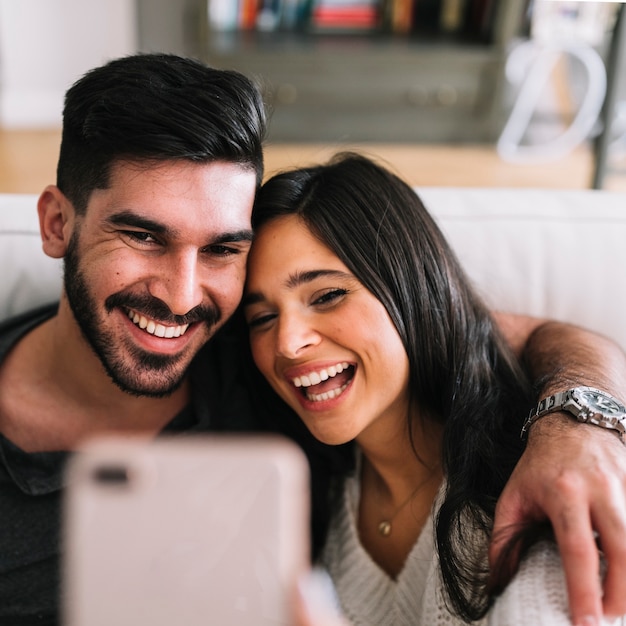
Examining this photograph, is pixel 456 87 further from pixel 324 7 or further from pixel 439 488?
pixel 439 488

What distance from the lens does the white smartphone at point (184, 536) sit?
2.45ft

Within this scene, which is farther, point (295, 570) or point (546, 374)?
point (546, 374)

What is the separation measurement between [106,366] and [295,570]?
0.47 meters

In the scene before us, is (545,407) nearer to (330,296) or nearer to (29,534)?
(330,296)

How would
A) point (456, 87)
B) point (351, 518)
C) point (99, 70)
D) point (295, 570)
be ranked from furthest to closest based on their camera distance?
1. point (456, 87)
2. point (351, 518)
3. point (99, 70)
4. point (295, 570)

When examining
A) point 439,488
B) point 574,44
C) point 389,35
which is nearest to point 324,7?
point 389,35

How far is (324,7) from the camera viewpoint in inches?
142

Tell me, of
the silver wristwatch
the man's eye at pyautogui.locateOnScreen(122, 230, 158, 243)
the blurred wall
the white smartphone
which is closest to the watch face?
the silver wristwatch

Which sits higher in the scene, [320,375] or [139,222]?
[139,222]

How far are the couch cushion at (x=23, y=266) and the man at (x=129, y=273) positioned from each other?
131mm

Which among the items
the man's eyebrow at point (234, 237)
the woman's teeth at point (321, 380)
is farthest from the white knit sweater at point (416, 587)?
the man's eyebrow at point (234, 237)

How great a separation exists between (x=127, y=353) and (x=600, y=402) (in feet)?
2.00

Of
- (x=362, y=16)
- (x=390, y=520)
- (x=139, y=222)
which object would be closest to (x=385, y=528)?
(x=390, y=520)

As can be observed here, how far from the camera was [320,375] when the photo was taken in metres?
Answer: 1.04
